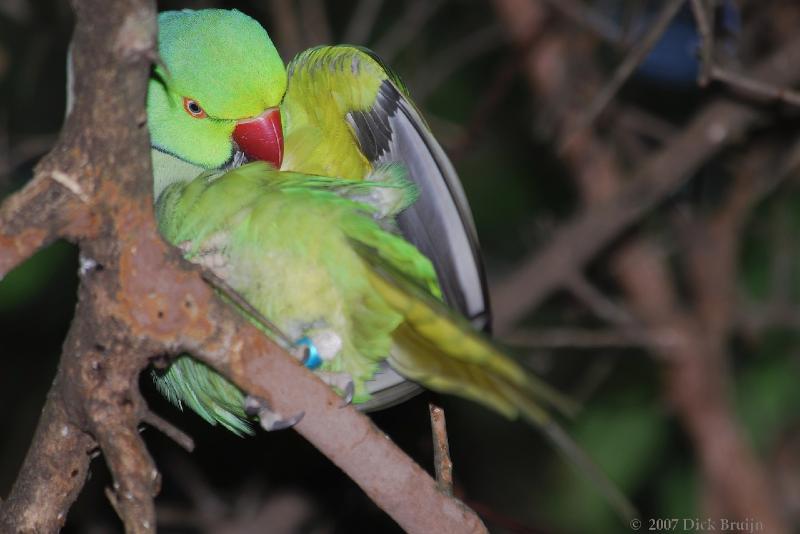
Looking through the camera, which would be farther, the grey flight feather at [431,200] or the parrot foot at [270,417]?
the grey flight feather at [431,200]

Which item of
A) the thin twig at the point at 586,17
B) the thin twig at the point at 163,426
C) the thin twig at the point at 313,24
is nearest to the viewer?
the thin twig at the point at 163,426

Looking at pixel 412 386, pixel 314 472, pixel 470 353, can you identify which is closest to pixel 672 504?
pixel 314 472

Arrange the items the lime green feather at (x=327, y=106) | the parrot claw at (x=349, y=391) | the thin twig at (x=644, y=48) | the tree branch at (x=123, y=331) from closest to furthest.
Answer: the tree branch at (x=123, y=331) → the parrot claw at (x=349, y=391) → the lime green feather at (x=327, y=106) → the thin twig at (x=644, y=48)

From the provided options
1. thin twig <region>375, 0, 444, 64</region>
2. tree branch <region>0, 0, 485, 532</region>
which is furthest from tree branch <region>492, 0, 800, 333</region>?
tree branch <region>0, 0, 485, 532</region>

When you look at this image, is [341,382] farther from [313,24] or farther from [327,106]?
[313,24]

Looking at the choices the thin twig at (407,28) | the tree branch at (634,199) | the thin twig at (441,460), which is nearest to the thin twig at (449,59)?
the thin twig at (407,28)

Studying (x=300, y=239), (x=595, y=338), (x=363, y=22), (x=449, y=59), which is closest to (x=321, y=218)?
(x=300, y=239)

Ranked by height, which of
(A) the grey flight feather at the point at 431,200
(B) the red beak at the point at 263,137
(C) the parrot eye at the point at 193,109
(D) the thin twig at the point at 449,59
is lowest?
(D) the thin twig at the point at 449,59

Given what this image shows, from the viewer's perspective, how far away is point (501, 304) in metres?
3.62

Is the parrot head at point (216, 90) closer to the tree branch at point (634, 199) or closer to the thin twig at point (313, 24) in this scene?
the tree branch at point (634, 199)

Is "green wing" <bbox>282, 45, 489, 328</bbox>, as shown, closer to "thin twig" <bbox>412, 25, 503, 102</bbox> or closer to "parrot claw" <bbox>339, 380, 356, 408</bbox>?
"parrot claw" <bbox>339, 380, 356, 408</bbox>

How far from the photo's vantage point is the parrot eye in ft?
7.18

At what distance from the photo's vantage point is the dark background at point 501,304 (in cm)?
355

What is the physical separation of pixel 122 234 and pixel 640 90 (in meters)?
3.85
